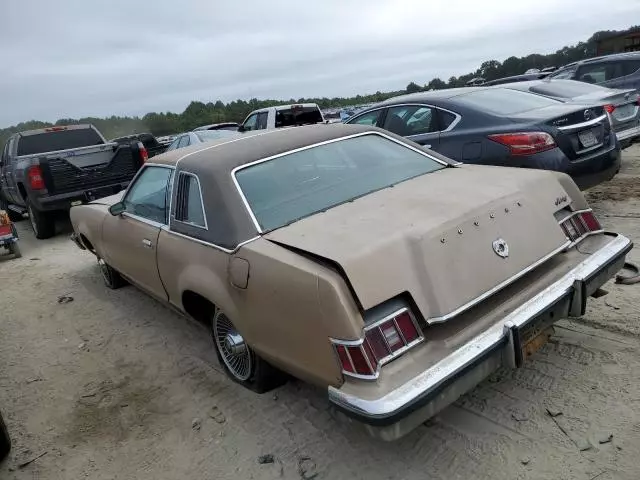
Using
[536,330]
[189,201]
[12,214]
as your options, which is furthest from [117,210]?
[12,214]

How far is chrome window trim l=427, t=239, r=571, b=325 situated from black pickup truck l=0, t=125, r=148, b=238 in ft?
25.8

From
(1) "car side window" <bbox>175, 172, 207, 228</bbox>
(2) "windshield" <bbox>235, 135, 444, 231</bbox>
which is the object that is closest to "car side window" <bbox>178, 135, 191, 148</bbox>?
(1) "car side window" <bbox>175, 172, 207, 228</bbox>

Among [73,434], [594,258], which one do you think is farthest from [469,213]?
Answer: [73,434]

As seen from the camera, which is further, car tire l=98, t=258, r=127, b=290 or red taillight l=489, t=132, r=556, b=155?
car tire l=98, t=258, r=127, b=290

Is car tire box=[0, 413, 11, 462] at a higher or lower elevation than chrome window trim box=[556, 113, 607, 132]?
lower

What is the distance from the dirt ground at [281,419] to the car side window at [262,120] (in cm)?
824

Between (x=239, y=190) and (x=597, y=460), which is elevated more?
(x=239, y=190)

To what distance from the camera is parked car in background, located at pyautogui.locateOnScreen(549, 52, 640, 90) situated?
31.4ft

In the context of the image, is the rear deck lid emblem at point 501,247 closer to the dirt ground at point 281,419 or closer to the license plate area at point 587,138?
the dirt ground at point 281,419

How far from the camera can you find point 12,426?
3.35m

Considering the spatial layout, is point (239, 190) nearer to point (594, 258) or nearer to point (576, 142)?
point (594, 258)

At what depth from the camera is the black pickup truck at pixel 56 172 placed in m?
8.45

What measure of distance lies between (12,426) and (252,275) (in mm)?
2121

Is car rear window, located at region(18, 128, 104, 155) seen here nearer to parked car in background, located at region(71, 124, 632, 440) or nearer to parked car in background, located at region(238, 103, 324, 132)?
parked car in background, located at region(238, 103, 324, 132)
